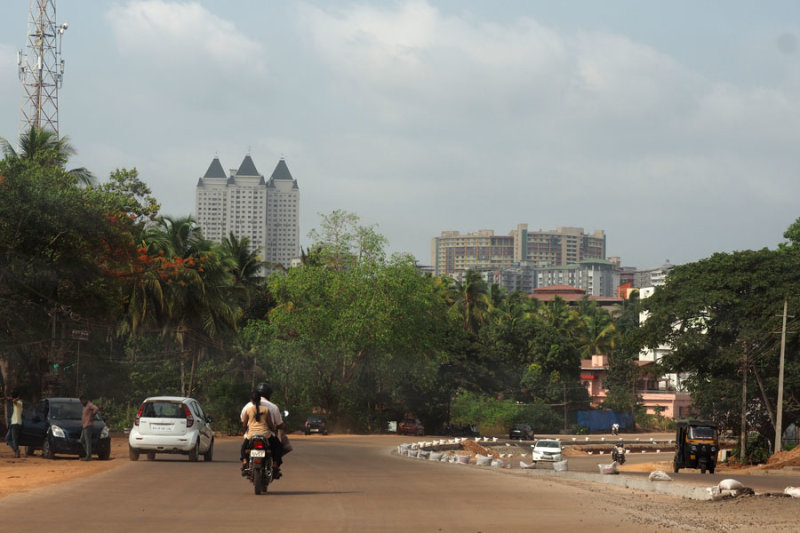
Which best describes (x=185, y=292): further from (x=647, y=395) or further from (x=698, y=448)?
(x=647, y=395)

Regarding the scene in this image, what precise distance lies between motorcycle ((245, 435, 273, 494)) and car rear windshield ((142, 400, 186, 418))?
32.4ft

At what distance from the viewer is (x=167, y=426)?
2547 centimetres

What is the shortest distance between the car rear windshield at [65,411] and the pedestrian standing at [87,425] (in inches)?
50.4

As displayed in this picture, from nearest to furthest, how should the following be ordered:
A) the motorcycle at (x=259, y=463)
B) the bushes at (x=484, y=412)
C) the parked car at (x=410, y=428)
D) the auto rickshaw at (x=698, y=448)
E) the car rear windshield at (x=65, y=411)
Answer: the motorcycle at (x=259, y=463) < the car rear windshield at (x=65, y=411) < the auto rickshaw at (x=698, y=448) < the parked car at (x=410, y=428) < the bushes at (x=484, y=412)

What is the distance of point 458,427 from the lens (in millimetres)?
84812

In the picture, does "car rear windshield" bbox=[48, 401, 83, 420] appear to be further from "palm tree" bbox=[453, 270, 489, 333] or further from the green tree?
"palm tree" bbox=[453, 270, 489, 333]

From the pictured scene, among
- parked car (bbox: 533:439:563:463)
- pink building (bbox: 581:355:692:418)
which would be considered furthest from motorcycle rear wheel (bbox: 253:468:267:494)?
pink building (bbox: 581:355:692:418)

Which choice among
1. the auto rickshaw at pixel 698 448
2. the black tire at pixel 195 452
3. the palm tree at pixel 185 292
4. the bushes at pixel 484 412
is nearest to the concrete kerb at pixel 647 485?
the black tire at pixel 195 452

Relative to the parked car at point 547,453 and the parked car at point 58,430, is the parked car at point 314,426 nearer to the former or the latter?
the parked car at point 547,453

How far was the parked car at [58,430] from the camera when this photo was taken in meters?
26.4

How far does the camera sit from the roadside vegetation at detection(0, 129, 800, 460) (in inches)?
1634

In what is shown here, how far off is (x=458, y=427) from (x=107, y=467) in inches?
2487

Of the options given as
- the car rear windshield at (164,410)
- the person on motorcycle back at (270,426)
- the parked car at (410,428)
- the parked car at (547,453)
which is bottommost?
the parked car at (410,428)

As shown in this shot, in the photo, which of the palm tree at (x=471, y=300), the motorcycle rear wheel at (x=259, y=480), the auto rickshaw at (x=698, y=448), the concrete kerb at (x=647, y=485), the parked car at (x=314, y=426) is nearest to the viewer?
the motorcycle rear wheel at (x=259, y=480)
